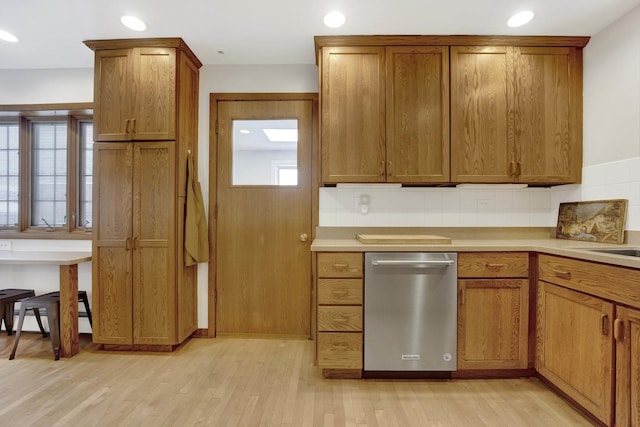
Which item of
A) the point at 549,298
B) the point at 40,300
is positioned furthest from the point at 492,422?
the point at 40,300

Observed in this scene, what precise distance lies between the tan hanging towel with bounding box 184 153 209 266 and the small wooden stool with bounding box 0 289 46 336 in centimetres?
139

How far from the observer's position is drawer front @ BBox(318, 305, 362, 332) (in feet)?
6.59

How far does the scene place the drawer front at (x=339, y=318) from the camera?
201 centimetres

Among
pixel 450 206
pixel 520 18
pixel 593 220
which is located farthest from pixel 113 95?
pixel 593 220

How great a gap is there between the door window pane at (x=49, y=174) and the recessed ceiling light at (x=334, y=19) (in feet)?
8.64

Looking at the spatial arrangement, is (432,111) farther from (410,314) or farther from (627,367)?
(627,367)

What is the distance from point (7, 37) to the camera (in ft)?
7.78

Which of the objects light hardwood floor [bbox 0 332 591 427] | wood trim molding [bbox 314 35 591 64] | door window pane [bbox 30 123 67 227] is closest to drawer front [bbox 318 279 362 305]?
light hardwood floor [bbox 0 332 591 427]

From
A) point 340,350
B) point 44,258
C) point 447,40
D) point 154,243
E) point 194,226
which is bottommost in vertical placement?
point 340,350

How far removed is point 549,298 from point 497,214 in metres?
0.86

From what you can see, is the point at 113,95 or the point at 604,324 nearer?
the point at 604,324

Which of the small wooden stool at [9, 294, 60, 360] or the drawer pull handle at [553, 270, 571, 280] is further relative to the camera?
the small wooden stool at [9, 294, 60, 360]

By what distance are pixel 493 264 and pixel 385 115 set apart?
4.06 feet

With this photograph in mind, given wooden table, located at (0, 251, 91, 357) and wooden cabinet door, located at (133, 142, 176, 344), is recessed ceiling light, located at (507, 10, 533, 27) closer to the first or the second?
wooden cabinet door, located at (133, 142, 176, 344)
